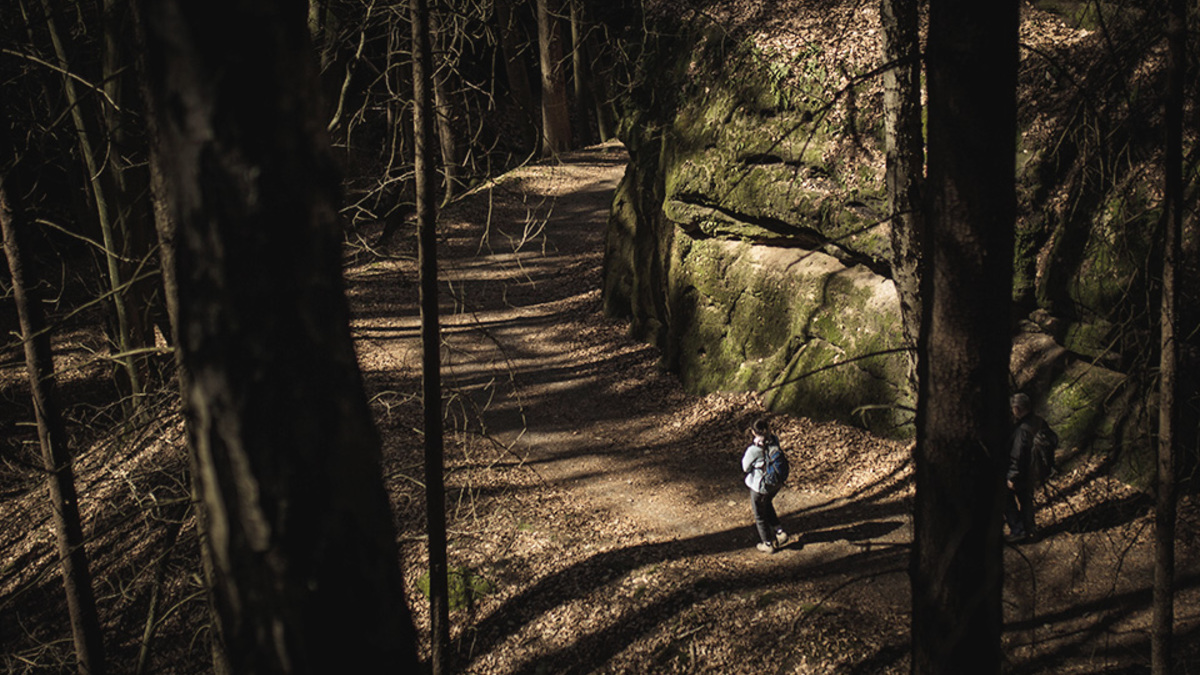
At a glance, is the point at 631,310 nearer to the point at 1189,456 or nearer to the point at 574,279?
the point at 574,279

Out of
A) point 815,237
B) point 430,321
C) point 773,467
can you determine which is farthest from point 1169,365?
point 815,237

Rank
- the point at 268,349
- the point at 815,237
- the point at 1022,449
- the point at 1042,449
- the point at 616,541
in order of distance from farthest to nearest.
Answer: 1. the point at 815,237
2. the point at 616,541
3. the point at 1042,449
4. the point at 1022,449
5. the point at 268,349

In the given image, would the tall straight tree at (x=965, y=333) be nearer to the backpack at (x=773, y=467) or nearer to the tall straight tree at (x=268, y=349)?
the tall straight tree at (x=268, y=349)

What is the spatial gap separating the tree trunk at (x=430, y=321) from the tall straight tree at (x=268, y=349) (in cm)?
542

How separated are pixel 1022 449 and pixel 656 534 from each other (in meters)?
4.68

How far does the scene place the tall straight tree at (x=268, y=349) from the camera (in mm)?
2078

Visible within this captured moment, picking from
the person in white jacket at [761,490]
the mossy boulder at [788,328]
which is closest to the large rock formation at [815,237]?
the mossy boulder at [788,328]

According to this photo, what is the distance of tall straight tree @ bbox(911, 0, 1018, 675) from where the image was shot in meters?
4.02

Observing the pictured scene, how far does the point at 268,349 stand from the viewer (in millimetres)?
2158

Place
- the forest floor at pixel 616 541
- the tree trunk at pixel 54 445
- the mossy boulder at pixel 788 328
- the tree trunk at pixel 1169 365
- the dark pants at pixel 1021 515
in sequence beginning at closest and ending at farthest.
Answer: the tree trunk at pixel 1169 365, the tree trunk at pixel 54 445, the forest floor at pixel 616 541, the dark pants at pixel 1021 515, the mossy boulder at pixel 788 328

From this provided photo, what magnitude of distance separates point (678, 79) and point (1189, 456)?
408 inches

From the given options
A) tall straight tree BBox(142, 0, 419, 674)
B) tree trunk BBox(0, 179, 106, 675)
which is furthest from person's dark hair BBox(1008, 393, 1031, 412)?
tree trunk BBox(0, 179, 106, 675)

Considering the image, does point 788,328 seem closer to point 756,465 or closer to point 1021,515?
point 756,465

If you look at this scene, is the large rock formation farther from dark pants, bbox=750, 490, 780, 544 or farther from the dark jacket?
dark pants, bbox=750, 490, 780, 544
